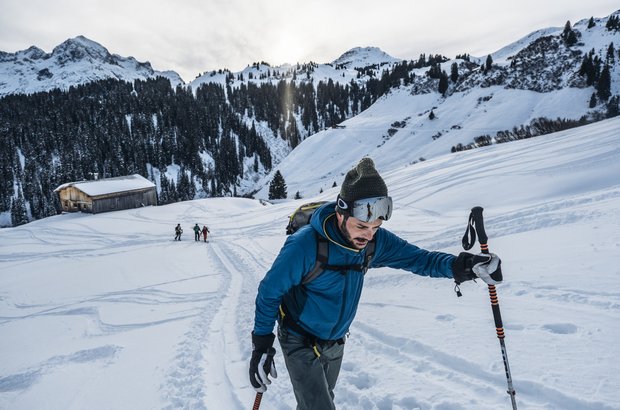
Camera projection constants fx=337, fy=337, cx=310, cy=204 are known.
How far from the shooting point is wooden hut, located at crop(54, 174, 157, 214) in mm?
46188

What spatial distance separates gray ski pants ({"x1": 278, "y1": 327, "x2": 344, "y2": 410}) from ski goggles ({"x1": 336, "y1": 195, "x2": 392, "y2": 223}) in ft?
3.80

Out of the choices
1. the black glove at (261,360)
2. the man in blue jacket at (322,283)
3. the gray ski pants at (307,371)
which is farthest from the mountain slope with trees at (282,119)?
the black glove at (261,360)

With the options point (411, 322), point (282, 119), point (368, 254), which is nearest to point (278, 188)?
point (411, 322)

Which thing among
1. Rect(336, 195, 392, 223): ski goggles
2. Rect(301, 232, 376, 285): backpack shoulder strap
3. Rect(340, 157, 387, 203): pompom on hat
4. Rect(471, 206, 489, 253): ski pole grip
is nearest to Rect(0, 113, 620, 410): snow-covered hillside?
Rect(471, 206, 489, 253): ski pole grip

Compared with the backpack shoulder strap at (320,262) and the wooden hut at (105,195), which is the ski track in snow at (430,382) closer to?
the backpack shoulder strap at (320,262)

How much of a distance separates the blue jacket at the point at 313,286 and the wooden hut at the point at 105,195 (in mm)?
51570

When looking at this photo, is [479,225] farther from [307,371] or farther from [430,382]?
[430,382]

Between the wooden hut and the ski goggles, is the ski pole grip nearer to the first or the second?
the ski goggles

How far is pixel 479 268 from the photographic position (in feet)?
9.29

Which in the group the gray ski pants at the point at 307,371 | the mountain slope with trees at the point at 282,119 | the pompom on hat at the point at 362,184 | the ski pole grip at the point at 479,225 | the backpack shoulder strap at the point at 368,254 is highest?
the mountain slope with trees at the point at 282,119

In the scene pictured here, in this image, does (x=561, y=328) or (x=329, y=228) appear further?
(x=561, y=328)

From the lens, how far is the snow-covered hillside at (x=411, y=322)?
4.18m

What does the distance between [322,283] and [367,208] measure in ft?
2.32

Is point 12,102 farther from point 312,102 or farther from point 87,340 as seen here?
point 87,340
